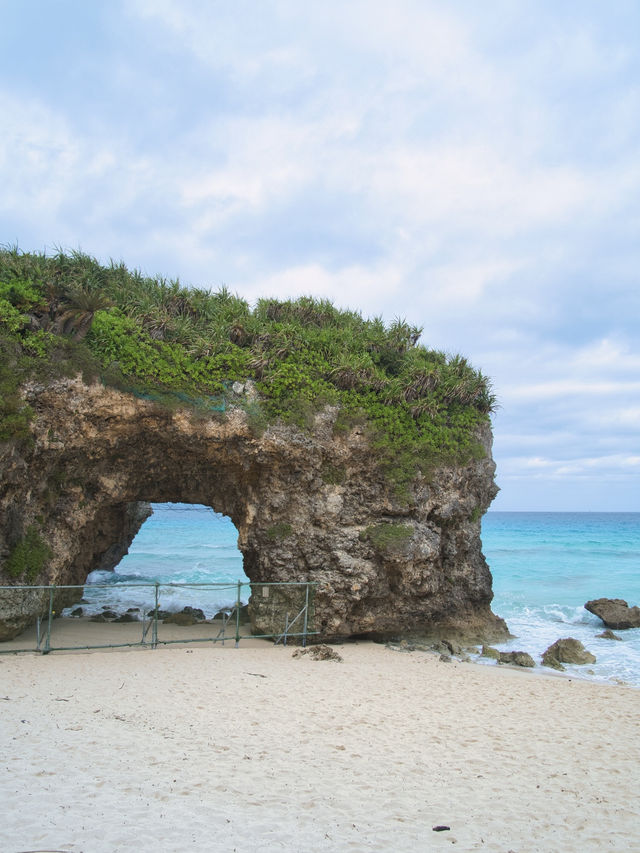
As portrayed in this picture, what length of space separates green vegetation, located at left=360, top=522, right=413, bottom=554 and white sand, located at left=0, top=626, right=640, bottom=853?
387cm

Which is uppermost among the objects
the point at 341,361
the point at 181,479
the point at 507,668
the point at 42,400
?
the point at 341,361

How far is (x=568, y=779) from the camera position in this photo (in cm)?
721

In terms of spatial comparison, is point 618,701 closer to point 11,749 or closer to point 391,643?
point 391,643

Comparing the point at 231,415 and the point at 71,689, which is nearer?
the point at 71,689

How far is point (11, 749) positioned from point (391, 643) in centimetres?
1144

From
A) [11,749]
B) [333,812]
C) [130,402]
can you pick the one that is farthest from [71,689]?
[130,402]

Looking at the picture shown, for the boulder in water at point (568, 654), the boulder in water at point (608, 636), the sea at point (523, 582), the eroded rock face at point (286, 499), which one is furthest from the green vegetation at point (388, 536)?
the boulder in water at point (608, 636)

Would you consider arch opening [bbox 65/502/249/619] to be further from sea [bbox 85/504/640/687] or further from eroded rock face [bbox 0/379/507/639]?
eroded rock face [bbox 0/379/507/639]

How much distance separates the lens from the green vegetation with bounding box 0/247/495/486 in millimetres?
13836

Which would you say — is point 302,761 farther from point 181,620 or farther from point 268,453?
point 181,620

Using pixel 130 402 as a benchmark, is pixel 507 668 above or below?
below

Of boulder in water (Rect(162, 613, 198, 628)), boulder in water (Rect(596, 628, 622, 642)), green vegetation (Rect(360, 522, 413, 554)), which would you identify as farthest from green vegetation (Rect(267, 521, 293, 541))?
boulder in water (Rect(596, 628, 622, 642))

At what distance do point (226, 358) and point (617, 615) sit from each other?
1740 cm

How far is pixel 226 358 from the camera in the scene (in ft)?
51.9
